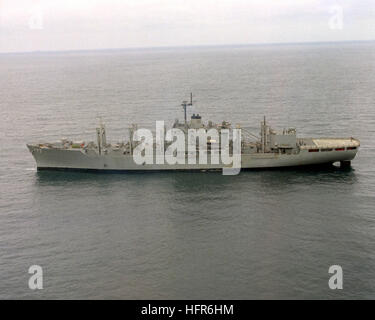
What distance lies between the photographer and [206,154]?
6122 centimetres

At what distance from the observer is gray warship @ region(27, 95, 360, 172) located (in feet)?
203

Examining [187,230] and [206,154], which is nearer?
[187,230]

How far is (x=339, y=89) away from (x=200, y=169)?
7995 centimetres

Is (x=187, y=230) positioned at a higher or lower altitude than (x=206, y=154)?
lower

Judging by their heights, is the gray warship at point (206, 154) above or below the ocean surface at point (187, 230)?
above

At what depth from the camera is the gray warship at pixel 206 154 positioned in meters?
61.9

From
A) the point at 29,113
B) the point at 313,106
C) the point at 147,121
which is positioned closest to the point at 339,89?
the point at 313,106

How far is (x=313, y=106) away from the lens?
4058 inches

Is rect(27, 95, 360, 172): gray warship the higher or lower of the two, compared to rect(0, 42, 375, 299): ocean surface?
higher

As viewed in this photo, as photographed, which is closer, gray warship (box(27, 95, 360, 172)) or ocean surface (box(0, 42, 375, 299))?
ocean surface (box(0, 42, 375, 299))

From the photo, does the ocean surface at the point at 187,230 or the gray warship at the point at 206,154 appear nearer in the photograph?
the ocean surface at the point at 187,230
